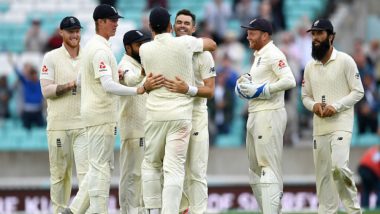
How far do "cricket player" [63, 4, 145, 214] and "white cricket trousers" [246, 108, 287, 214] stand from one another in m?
1.65

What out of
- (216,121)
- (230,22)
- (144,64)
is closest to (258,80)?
(144,64)

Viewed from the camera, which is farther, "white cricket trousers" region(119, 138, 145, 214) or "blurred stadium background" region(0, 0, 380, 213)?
"blurred stadium background" region(0, 0, 380, 213)

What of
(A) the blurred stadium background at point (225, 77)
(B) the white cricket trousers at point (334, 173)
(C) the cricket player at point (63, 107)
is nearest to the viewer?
(B) the white cricket trousers at point (334, 173)

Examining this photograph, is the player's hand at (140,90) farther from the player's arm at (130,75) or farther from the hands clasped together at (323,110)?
the hands clasped together at (323,110)

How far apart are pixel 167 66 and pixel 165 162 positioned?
3.45 ft

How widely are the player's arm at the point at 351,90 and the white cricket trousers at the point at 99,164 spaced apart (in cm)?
270

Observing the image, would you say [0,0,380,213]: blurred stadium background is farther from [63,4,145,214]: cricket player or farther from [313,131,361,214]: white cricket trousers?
[63,4,145,214]: cricket player

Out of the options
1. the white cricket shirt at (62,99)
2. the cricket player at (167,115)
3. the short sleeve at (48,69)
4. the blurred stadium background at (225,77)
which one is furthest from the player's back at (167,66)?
the blurred stadium background at (225,77)

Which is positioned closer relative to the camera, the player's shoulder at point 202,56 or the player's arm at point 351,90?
the player's shoulder at point 202,56

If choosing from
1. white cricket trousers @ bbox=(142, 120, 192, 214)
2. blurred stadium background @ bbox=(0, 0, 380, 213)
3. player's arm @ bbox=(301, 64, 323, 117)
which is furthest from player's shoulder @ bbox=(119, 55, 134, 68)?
blurred stadium background @ bbox=(0, 0, 380, 213)

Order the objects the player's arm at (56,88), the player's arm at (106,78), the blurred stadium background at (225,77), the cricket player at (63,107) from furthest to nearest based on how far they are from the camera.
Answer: the blurred stadium background at (225,77) < the cricket player at (63,107) < the player's arm at (56,88) < the player's arm at (106,78)

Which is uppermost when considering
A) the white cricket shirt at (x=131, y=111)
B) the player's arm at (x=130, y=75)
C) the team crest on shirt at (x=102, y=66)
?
the team crest on shirt at (x=102, y=66)

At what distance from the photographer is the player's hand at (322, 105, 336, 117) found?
15.4 m

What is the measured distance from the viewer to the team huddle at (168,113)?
14.4 metres
